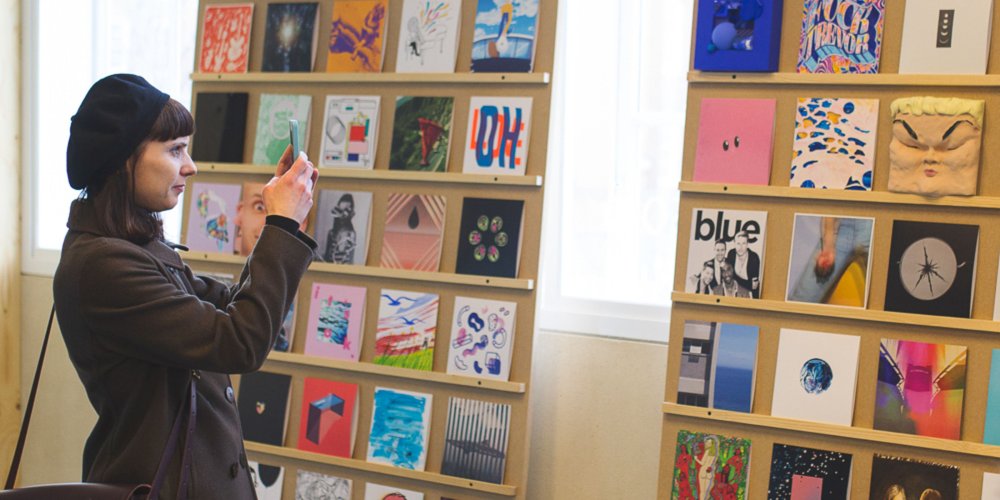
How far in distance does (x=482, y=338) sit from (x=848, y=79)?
4.03 feet

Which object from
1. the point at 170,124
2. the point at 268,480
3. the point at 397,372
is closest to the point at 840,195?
the point at 397,372

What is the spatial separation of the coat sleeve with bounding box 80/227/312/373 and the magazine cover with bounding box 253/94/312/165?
1482 mm

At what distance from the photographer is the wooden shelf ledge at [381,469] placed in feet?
9.31

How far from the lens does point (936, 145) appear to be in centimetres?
238

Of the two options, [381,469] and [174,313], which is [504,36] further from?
[174,313]

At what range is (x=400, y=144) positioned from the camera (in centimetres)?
300

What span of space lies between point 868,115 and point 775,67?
26 centimetres

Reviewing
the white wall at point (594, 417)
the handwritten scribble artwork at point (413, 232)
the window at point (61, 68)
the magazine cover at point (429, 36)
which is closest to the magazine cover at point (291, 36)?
the magazine cover at point (429, 36)

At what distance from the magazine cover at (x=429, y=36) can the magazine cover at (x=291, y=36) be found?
31cm

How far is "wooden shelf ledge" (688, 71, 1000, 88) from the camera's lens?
2369mm

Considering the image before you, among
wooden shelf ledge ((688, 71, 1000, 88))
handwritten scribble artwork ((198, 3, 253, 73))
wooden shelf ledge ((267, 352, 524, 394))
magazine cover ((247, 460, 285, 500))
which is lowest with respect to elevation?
magazine cover ((247, 460, 285, 500))

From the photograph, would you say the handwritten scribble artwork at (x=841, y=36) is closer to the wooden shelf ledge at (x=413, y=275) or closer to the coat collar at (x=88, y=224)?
the wooden shelf ledge at (x=413, y=275)

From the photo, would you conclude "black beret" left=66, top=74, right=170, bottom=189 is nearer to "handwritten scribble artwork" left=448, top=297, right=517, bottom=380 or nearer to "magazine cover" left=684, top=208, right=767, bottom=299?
"handwritten scribble artwork" left=448, top=297, right=517, bottom=380

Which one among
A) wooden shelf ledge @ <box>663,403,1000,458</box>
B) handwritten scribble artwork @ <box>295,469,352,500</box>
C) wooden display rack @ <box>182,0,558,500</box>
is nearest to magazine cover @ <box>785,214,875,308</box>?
wooden shelf ledge @ <box>663,403,1000,458</box>
